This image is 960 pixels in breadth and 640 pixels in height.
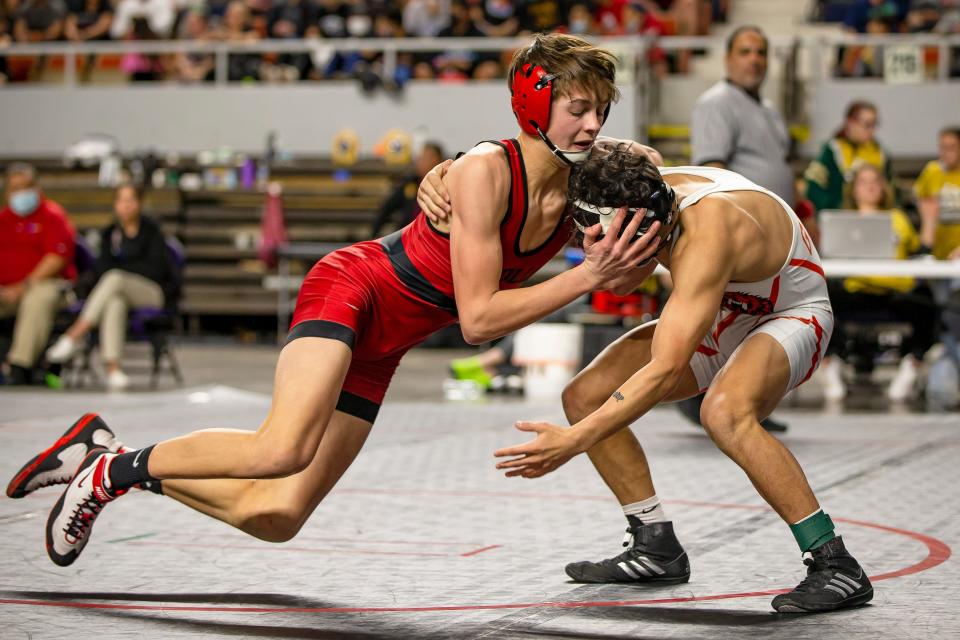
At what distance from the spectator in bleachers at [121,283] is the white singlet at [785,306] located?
7.01 m

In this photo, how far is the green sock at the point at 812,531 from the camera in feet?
12.1

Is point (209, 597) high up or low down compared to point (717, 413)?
down

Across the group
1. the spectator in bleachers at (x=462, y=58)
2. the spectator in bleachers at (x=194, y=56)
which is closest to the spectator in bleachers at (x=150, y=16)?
the spectator in bleachers at (x=194, y=56)

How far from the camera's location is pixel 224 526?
192 inches

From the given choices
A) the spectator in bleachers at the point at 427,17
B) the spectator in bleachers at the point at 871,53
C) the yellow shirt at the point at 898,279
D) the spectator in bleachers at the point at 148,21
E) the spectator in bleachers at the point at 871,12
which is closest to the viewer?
the yellow shirt at the point at 898,279

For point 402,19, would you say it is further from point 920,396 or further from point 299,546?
point 299,546

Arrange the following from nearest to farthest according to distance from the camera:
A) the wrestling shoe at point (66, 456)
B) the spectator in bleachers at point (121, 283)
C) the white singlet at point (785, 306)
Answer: the white singlet at point (785, 306) < the wrestling shoe at point (66, 456) < the spectator in bleachers at point (121, 283)

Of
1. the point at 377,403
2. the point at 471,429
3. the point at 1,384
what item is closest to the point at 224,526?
the point at 377,403

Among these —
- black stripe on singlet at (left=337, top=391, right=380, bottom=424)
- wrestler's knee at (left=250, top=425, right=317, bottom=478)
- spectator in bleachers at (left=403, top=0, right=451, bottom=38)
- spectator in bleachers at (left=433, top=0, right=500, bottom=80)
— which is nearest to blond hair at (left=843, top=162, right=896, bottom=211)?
black stripe on singlet at (left=337, top=391, right=380, bottom=424)

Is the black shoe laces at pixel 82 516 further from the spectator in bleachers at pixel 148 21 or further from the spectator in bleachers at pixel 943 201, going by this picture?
the spectator in bleachers at pixel 148 21

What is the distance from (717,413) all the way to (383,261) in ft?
3.25

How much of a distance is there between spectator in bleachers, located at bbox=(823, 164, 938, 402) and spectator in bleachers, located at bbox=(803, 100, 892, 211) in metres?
0.39

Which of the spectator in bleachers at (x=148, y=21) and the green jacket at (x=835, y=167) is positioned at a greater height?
the spectator in bleachers at (x=148, y=21)

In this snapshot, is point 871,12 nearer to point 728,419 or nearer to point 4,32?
point 4,32
